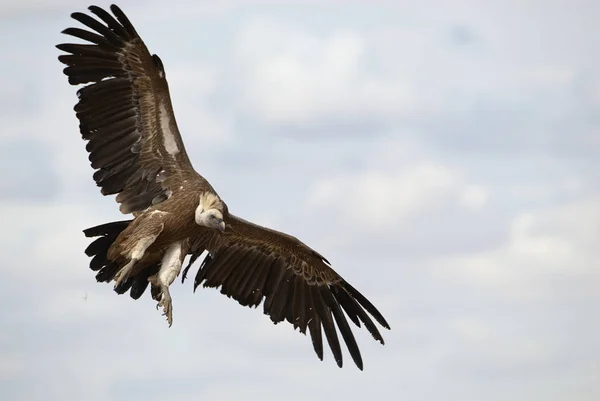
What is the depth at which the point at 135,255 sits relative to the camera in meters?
16.8

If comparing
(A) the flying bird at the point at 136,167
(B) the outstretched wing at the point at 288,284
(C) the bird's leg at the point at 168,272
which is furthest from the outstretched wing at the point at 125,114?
(B) the outstretched wing at the point at 288,284

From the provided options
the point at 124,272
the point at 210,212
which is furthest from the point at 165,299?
the point at 210,212

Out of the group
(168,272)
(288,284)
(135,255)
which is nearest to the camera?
(135,255)

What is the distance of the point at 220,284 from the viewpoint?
1939cm

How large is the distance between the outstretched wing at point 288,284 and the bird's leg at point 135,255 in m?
2.12

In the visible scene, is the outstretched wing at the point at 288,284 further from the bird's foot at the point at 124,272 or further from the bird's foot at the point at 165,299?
the bird's foot at the point at 124,272

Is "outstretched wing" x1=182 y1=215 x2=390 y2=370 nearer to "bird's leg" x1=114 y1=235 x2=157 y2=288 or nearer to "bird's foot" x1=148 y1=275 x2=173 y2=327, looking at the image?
"bird's foot" x1=148 y1=275 x2=173 y2=327

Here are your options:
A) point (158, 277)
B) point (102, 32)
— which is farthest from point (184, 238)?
point (102, 32)

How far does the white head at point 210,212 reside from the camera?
17.0m

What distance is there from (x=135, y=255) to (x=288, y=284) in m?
3.18

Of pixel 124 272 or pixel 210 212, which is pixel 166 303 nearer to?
pixel 124 272

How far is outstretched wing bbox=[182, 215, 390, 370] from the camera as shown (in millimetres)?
19047

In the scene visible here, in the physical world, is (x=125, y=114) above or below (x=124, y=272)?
above

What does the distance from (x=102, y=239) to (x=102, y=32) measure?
2.55 metres
